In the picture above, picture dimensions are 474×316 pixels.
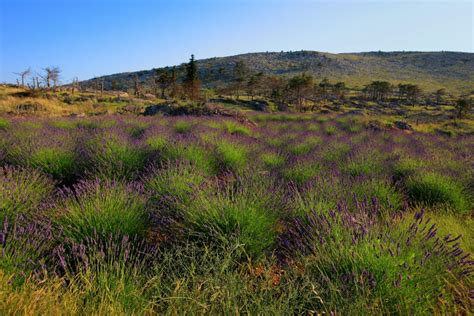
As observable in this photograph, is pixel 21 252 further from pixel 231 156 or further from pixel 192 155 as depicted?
pixel 231 156

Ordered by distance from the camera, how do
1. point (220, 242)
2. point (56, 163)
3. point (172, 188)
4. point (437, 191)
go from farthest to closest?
point (56, 163), point (437, 191), point (172, 188), point (220, 242)

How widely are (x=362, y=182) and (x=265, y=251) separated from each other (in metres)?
2.08

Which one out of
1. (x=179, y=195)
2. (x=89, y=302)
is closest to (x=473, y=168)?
(x=179, y=195)

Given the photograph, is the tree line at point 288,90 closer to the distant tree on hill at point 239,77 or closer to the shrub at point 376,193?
the distant tree on hill at point 239,77

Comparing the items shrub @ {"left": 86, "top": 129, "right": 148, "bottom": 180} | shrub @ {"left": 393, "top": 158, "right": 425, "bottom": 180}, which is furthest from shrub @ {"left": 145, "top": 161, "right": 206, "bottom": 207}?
shrub @ {"left": 393, "top": 158, "right": 425, "bottom": 180}

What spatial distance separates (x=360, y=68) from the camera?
11200cm

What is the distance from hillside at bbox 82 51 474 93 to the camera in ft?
319

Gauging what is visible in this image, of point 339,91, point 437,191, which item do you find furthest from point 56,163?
point 339,91

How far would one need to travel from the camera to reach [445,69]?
110 m

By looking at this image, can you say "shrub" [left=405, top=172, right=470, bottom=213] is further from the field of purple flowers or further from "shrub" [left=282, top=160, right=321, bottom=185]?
"shrub" [left=282, top=160, right=321, bottom=185]

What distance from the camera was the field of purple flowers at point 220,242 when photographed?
1.82 meters

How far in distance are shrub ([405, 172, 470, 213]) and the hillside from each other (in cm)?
8905

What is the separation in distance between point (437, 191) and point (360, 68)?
395 feet

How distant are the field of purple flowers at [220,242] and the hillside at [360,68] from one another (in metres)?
89.2
